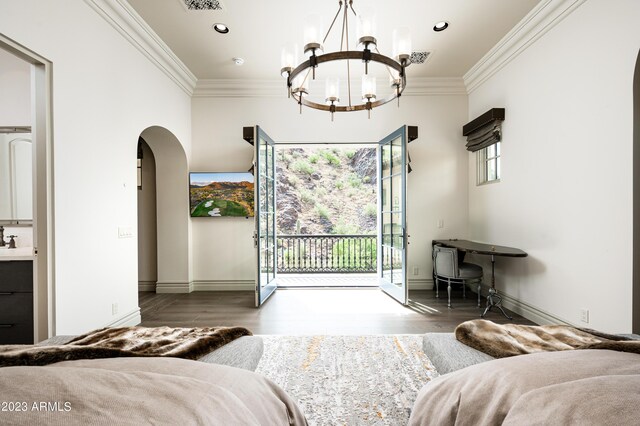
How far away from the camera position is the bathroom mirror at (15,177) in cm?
291

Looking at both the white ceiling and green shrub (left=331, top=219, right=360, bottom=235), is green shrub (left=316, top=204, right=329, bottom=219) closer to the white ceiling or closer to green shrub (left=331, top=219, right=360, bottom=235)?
green shrub (left=331, top=219, right=360, bottom=235)

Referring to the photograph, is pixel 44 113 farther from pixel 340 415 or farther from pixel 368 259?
pixel 368 259

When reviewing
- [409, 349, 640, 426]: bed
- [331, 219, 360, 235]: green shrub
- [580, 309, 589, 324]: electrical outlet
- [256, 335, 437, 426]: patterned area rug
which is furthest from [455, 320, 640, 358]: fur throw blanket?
[331, 219, 360, 235]: green shrub

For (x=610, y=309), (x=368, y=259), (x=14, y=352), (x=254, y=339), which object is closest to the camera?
(x=14, y=352)

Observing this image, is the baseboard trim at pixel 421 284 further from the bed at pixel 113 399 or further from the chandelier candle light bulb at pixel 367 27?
the bed at pixel 113 399

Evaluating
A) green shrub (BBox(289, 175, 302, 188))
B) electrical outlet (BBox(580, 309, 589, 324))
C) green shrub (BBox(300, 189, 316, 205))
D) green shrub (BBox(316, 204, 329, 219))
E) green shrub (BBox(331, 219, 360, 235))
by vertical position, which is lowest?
electrical outlet (BBox(580, 309, 589, 324))

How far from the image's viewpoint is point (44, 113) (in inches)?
85.3

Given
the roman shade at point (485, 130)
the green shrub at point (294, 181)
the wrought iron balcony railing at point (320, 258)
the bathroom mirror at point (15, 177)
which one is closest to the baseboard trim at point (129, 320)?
the bathroom mirror at point (15, 177)

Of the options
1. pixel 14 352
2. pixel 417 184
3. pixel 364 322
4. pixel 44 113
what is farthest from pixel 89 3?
pixel 417 184

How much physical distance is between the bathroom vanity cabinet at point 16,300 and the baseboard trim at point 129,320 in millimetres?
706

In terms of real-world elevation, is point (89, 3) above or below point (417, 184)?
above

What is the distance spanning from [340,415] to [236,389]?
1.09 metres

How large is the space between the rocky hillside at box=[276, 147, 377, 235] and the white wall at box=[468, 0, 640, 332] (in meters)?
8.95

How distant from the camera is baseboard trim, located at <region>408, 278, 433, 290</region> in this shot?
4660 mm
